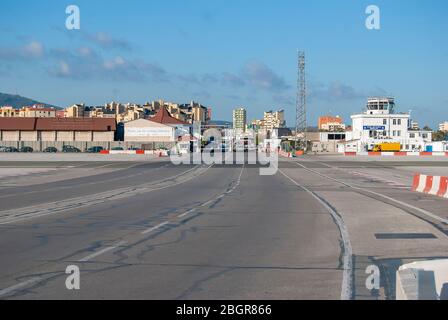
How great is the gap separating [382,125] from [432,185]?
105m

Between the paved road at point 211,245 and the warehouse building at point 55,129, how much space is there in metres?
101

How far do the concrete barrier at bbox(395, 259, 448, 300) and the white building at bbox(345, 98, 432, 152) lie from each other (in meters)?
120

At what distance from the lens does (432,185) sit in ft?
99.1

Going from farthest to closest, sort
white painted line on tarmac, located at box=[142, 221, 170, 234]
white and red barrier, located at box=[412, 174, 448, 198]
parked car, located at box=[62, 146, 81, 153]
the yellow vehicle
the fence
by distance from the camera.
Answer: the yellow vehicle → the fence → parked car, located at box=[62, 146, 81, 153] → white and red barrier, located at box=[412, 174, 448, 198] → white painted line on tarmac, located at box=[142, 221, 170, 234]

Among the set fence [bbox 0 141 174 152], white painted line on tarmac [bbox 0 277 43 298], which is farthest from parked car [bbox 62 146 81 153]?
white painted line on tarmac [bbox 0 277 43 298]

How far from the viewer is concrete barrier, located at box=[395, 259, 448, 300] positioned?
765 cm

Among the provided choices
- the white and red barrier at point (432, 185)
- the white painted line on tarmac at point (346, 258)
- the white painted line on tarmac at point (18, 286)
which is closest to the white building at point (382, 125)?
the white and red barrier at point (432, 185)

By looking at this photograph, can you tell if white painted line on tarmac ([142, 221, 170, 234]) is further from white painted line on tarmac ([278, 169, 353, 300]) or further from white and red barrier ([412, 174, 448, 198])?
white and red barrier ([412, 174, 448, 198])

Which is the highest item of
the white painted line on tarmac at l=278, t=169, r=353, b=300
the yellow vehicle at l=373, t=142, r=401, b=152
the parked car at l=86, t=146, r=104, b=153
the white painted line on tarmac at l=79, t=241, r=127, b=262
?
the yellow vehicle at l=373, t=142, r=401, b=152
